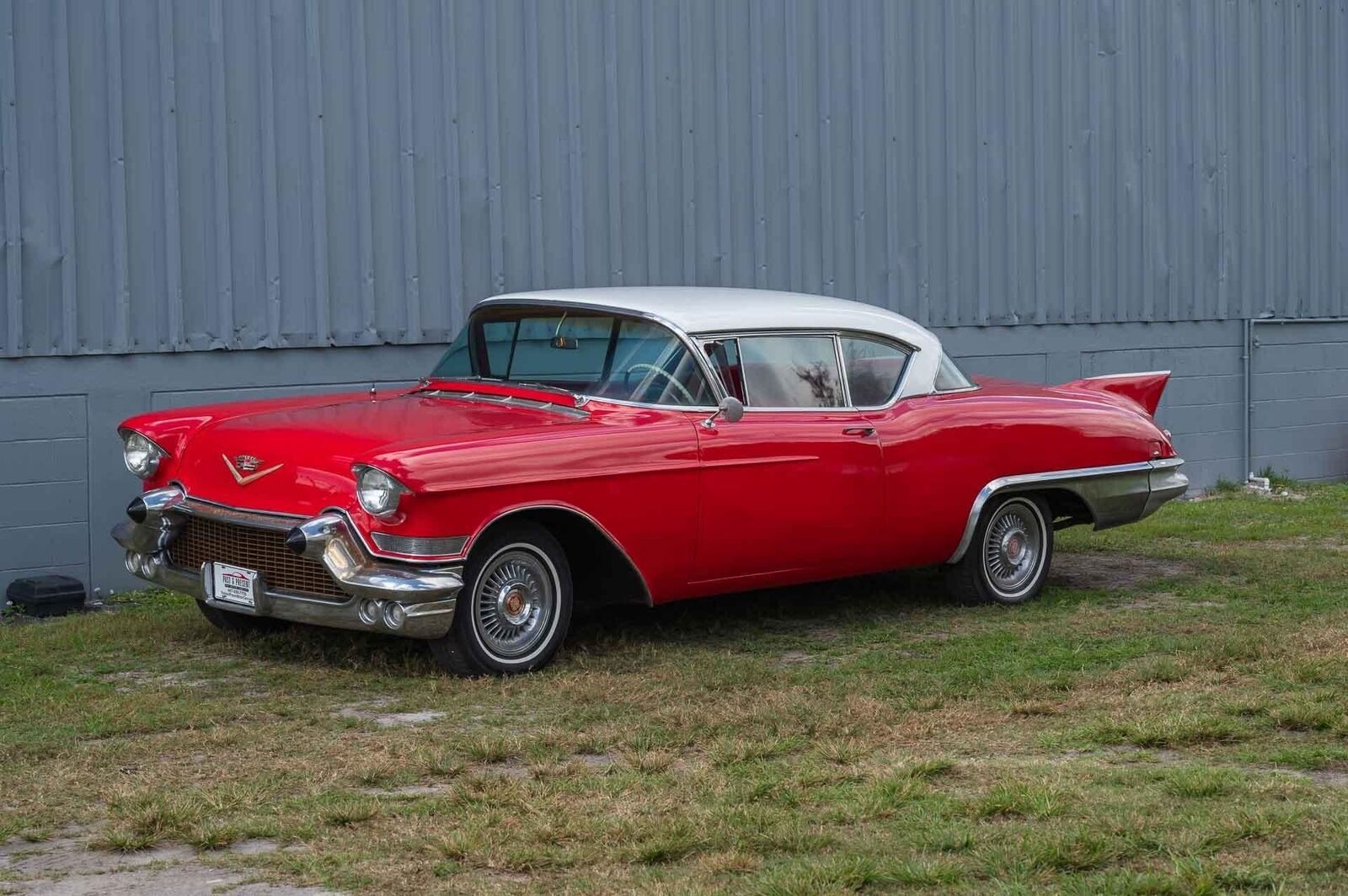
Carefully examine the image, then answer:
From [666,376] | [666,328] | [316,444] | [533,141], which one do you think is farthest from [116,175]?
[666,376]

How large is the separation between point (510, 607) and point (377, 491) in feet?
2.39

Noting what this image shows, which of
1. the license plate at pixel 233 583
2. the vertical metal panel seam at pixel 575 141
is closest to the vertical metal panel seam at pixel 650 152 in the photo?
the vertical metal panel seam at pixel 575 141

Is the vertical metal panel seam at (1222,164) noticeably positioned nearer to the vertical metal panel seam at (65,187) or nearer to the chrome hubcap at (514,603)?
the chrome hubcap at (514,603)

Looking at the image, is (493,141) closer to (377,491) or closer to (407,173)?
(407,173)

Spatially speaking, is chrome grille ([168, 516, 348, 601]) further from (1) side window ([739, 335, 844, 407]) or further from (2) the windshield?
(1) side window ([739, 335, 844, 407])

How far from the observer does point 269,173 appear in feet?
29.9

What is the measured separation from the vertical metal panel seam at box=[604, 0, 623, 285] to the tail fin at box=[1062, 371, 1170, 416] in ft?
9.30

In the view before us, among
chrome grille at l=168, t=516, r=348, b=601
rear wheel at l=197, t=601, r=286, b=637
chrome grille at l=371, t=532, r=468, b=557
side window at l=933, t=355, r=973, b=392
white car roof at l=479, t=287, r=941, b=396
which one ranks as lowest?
rear wheel at l=197, t=601, r=286, b=637

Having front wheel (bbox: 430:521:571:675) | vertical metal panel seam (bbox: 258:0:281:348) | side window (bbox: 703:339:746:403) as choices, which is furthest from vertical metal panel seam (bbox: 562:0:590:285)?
front wheel (bbox: 430:521:571:675)

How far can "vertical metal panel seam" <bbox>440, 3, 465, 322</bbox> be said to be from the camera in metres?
9.69

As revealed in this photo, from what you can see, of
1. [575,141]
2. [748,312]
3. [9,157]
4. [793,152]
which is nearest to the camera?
[748,312]

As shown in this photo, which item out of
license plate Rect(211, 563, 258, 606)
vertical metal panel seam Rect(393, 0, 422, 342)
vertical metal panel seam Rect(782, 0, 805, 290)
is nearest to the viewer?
license plate Rect(211, 563, 258, 606)

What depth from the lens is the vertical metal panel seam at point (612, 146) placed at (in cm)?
1037

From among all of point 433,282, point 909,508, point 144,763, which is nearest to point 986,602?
point 909,508
